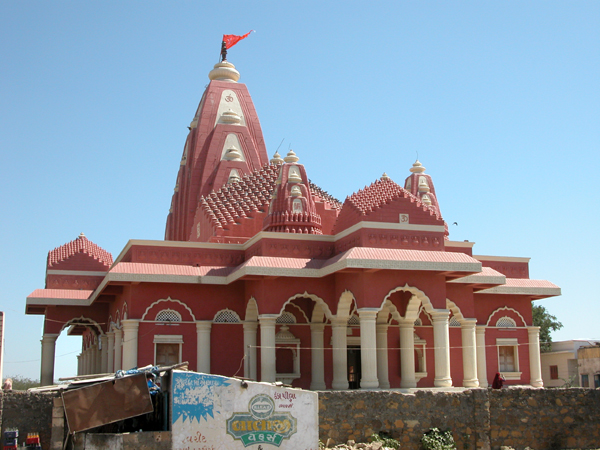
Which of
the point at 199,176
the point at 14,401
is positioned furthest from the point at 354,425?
the point at 199,176

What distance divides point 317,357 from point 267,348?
7.16 feet

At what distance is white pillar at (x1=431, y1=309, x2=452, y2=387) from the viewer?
18.2m

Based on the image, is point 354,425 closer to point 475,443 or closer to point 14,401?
point 475,443

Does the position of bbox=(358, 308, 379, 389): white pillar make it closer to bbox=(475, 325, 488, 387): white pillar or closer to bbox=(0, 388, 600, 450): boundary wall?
bbox=(0, 388, 600, 450): boundary wall

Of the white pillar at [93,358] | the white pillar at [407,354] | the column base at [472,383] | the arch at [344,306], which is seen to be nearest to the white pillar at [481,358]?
the column base at [472,383]

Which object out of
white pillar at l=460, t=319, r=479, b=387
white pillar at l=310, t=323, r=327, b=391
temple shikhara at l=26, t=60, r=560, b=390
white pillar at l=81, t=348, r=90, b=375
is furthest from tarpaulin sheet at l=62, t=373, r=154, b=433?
white pillar at l=81, t=348, r=90, b=375

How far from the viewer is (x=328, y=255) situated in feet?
65.6

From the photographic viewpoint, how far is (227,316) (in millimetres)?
20203

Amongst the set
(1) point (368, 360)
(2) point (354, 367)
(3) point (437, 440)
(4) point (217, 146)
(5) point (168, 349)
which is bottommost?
(3) point (437, 440)

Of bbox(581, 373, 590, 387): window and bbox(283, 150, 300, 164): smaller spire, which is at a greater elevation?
bbox(283, 150, 300, 164): smaller spire

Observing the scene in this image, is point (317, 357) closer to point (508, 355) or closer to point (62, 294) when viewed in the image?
point (508, 355)

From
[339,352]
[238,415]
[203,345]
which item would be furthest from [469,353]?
[238,415]

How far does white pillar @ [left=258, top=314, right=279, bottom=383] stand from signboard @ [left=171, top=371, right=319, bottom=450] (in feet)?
20.2

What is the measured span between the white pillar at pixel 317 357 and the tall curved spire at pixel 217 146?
7878mm
